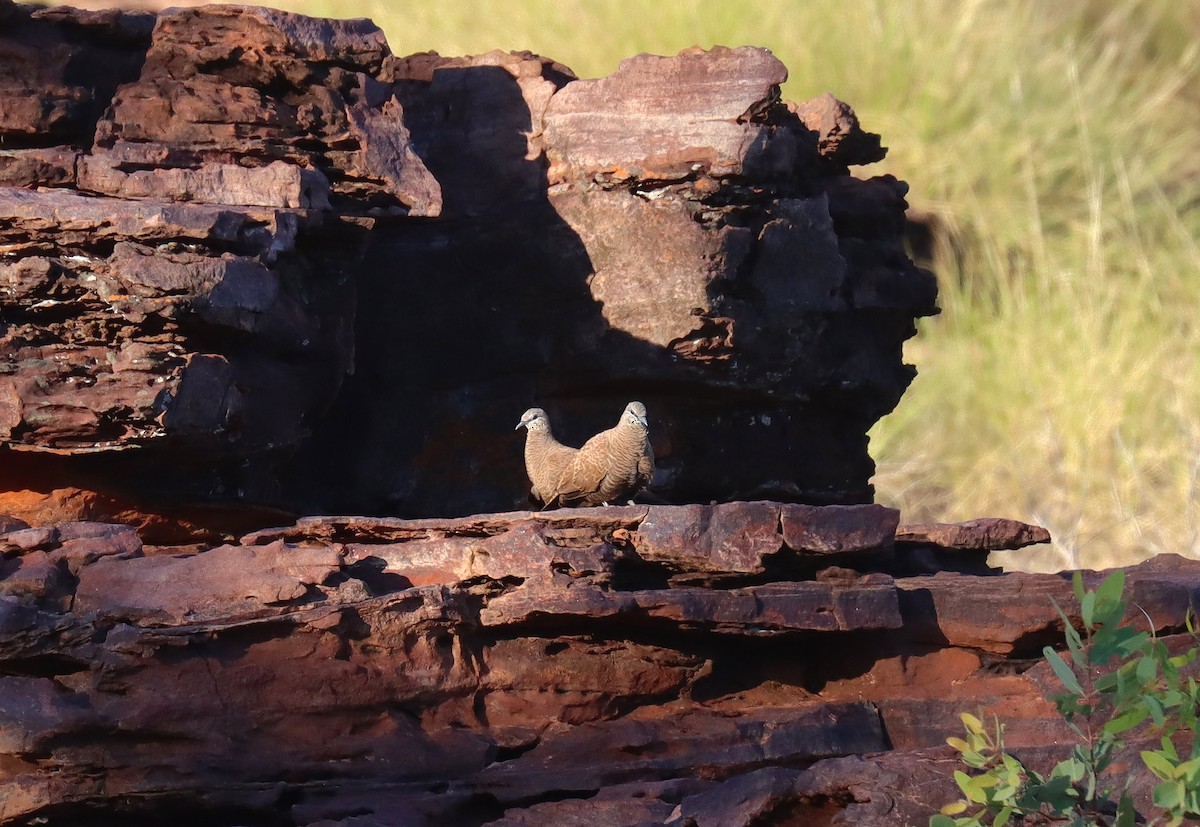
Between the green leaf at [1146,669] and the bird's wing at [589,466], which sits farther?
the bird's wing at [589,466]

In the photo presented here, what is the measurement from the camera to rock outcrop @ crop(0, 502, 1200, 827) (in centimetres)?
441

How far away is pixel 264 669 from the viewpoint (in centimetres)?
462

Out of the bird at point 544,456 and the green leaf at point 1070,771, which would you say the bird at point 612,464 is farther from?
the green leaf at point 1070,771

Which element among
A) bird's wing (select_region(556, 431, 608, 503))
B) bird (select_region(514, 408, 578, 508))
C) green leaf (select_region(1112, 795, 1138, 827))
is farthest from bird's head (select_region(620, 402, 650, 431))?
green leaf (select_region(1112, 795, 1138, 827))

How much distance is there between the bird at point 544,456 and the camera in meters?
6.02

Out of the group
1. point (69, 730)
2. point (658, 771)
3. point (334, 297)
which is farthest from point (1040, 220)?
point (69, 730)

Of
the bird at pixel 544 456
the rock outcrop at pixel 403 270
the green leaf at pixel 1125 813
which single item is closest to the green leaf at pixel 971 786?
the green leaf at pixel 1125 813

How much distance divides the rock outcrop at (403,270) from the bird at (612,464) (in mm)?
422

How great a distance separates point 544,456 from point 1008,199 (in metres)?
8.81

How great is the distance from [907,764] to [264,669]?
189cm

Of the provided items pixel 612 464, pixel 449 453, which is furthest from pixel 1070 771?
pixel 449 453

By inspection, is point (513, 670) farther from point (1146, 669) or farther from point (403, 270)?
point (403, 270)

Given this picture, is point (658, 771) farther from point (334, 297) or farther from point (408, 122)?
point (408, 122)

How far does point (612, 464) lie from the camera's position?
19.6 feet
